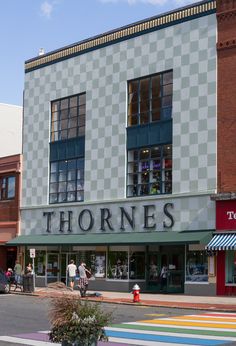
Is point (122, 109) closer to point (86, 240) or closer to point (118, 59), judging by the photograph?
point (118, 59)

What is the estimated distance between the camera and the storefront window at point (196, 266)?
32156 mm

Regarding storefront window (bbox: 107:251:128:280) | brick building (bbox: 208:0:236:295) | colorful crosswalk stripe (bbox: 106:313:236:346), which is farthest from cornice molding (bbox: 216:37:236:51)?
colorful crosswalk stripe (bbox: 106:313:236:346)

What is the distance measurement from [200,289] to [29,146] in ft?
55.1

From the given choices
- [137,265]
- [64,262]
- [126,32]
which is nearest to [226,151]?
[137,265]

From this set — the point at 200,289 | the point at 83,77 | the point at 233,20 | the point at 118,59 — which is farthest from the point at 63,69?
the point at 200,289

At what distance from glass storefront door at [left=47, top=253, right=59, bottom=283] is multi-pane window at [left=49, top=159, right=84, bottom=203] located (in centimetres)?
345

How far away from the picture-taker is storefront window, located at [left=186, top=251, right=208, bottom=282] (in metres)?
32.2

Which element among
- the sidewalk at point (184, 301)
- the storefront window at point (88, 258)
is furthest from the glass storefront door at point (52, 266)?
the sidewalk at point (184, 301)

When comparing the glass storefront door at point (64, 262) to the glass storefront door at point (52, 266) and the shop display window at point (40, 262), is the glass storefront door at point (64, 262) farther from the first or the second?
the shop display window at point (40, 262)

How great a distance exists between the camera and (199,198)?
3256cm

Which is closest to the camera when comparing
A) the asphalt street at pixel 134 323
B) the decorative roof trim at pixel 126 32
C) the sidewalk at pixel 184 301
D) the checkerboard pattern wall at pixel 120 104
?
the asphalt street at pixel 134 323

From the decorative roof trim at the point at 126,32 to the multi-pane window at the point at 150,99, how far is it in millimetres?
2753

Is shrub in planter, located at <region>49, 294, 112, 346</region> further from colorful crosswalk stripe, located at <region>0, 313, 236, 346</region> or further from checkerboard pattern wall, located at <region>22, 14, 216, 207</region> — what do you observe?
checkerboard pattern wall, located at <region>22, 14, 216, 207</region>

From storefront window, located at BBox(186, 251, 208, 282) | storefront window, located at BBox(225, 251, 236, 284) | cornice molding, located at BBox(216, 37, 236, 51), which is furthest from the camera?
storefront window, located at BBox(186, 251, 208, 282)
